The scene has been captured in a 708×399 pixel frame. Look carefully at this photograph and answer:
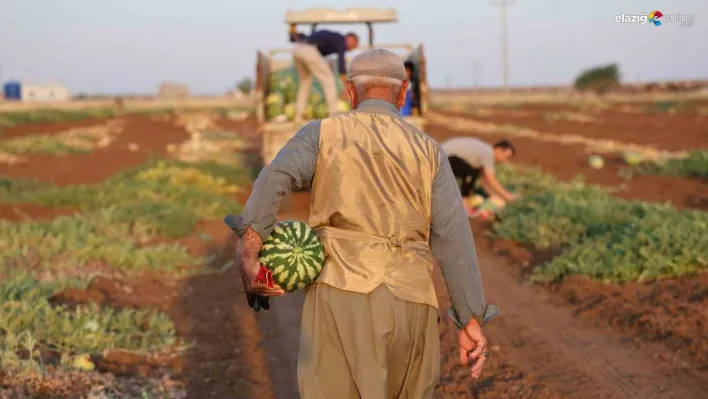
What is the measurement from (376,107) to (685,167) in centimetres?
1287

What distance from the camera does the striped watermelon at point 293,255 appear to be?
2.91 meters

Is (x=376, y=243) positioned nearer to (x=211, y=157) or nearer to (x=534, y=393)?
(x=534, y=393)

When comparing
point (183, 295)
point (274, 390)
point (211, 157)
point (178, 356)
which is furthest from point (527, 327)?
point (211, 157)

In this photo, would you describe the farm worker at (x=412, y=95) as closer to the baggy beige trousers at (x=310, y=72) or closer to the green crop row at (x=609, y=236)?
the baggy beige trousers at (x=310, y=72)

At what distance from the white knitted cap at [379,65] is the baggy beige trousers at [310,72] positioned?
7350 millimetres

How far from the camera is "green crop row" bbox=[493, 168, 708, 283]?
690 cm

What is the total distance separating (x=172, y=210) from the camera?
10438 millimetres

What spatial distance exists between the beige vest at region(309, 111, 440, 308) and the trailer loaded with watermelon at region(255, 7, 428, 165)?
7976 millimetres

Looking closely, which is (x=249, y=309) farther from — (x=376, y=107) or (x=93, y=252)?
(x=376, y=107)

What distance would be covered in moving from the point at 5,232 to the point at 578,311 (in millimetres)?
6134

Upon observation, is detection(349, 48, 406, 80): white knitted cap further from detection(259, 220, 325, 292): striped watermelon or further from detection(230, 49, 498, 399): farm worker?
detection(259, 220, 325, 292): striped watermelon

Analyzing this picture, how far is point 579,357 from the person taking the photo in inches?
221

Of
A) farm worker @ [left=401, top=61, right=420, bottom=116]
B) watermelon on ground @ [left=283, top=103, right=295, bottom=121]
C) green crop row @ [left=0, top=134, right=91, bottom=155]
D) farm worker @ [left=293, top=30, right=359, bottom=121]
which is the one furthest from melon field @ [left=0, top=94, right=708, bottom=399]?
green crop row @ [left=0, top=134, right=91, bottom=155]

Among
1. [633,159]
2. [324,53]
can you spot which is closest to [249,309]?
[324,53]
